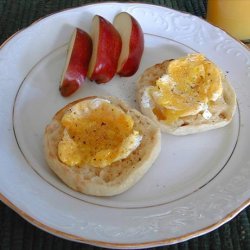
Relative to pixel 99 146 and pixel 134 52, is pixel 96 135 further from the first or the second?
pixel 134 52

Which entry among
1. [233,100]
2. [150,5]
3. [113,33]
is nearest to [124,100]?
[113,33]

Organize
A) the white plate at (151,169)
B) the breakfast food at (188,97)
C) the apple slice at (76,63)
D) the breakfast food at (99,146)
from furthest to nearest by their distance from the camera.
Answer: the apple slice at (76,63)
the breakfast food at (188,97)
the breakfast food at (99,146)
the white plate at (151,169)

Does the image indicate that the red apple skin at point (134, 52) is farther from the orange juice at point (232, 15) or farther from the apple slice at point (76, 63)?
the orange juice at point (232, 15)

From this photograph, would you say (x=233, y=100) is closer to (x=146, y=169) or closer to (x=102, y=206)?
(x=146, y=169)

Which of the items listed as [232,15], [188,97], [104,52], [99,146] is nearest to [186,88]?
[188,97]

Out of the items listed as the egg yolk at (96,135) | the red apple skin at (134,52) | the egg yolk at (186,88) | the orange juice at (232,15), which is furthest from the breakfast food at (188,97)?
the orange juice at (232,15)

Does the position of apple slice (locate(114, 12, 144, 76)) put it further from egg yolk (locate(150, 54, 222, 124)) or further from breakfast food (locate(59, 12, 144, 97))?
egg yolk (locate(150, 54, 222, 124))
